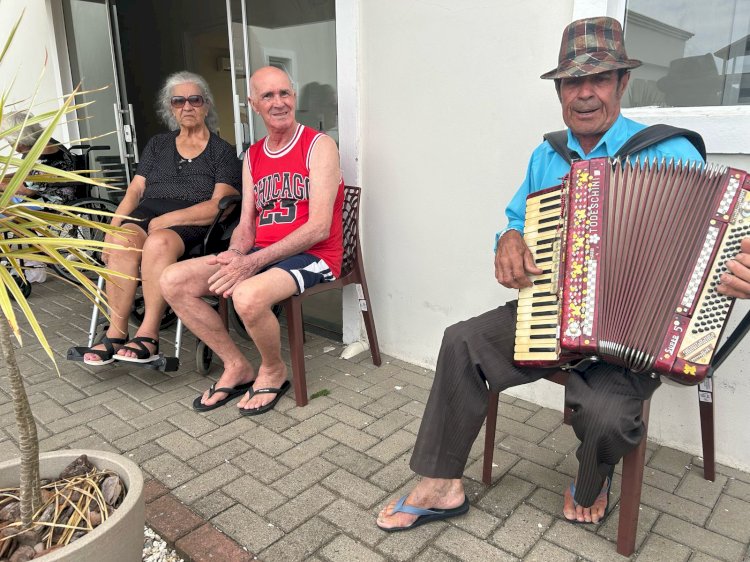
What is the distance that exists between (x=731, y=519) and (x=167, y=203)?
297 centimetres

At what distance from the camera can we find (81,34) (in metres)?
5.41

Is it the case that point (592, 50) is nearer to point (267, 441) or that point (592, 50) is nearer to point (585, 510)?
point (585, 510)

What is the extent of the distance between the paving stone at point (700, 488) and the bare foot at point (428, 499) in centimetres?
84

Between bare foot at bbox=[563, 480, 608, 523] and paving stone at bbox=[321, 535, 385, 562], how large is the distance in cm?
66

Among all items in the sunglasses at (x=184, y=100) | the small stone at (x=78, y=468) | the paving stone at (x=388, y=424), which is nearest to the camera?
the small stone at (x=78, y=468)

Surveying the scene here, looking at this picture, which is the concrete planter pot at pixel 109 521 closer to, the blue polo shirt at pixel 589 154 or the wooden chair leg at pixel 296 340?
the wooden chair leg at pixel 296 340

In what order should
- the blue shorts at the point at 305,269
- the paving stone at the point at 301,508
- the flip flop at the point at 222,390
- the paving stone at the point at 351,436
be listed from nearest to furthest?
the paving stone at the point at 301,508 → the paving stone at the point at 351,436 → the blue shorts at the point at 305,269 → the flip flop at the point at 222,390

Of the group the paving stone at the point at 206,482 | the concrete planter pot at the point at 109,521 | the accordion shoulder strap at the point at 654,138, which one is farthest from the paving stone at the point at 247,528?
the accordion shoulder strap at the point at 654,138

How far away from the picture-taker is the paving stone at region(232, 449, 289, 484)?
85.4 inches

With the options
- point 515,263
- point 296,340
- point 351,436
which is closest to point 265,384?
point 296,340

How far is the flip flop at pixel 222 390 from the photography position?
270 centimetres

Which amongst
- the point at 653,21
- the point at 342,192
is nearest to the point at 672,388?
the point at 653,21

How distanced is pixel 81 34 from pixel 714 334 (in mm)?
5938

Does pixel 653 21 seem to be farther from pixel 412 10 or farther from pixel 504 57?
pixel 412 10
